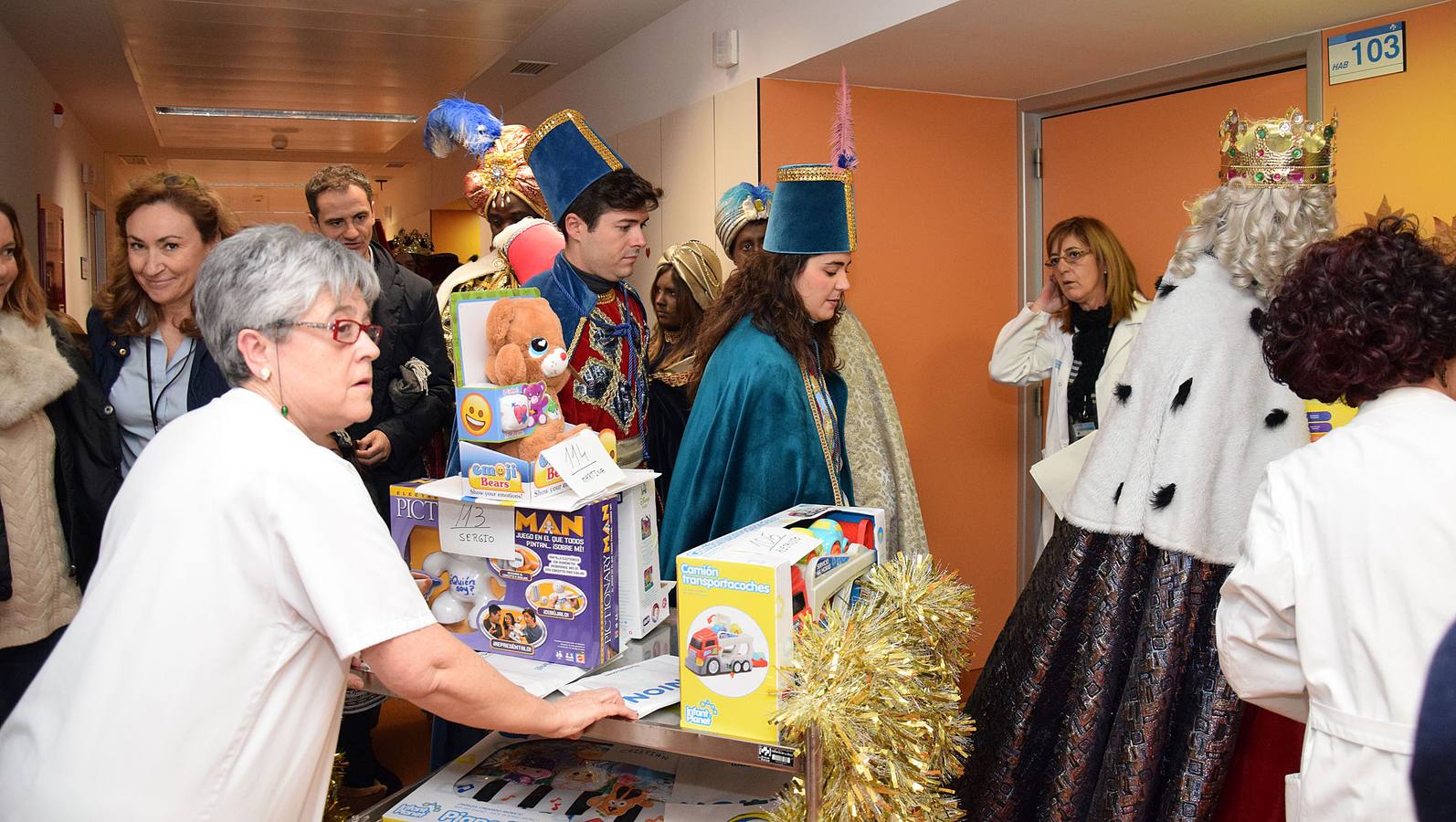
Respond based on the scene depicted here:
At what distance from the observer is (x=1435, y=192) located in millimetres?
2893

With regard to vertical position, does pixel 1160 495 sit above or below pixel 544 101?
below

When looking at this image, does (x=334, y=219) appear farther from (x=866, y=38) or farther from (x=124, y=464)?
(x=866, y=38)

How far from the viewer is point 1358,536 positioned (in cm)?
138

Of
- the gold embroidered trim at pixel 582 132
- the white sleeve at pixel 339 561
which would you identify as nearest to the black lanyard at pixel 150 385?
the gold embroidered trim at pixel 582 132

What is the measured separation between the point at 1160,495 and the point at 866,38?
1971 millimetres

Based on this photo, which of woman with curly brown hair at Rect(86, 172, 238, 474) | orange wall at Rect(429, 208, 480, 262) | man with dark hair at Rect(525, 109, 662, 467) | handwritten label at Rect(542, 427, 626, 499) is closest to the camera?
handwritten label at Rect(542, 427, 626, 499)

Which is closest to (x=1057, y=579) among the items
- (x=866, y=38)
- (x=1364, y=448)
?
(x=1364, y=448)

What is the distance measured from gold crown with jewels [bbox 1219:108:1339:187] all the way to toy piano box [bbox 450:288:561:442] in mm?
1520

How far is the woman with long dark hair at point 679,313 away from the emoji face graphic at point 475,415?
61.4 inches

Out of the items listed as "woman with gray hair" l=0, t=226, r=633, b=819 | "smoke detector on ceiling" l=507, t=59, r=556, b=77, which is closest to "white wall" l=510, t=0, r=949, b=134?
"smoke detector on ceiling" l=507, t=59, r=556, b=77

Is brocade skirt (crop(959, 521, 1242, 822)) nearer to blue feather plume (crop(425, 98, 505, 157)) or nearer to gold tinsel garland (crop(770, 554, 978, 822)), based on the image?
gold tinsel garland (crop(770, 554, 978, 822))

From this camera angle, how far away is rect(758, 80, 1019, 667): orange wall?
4.14 m

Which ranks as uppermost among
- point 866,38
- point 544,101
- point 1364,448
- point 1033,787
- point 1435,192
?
point 544,101

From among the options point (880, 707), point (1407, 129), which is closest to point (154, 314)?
point (880, 707)
